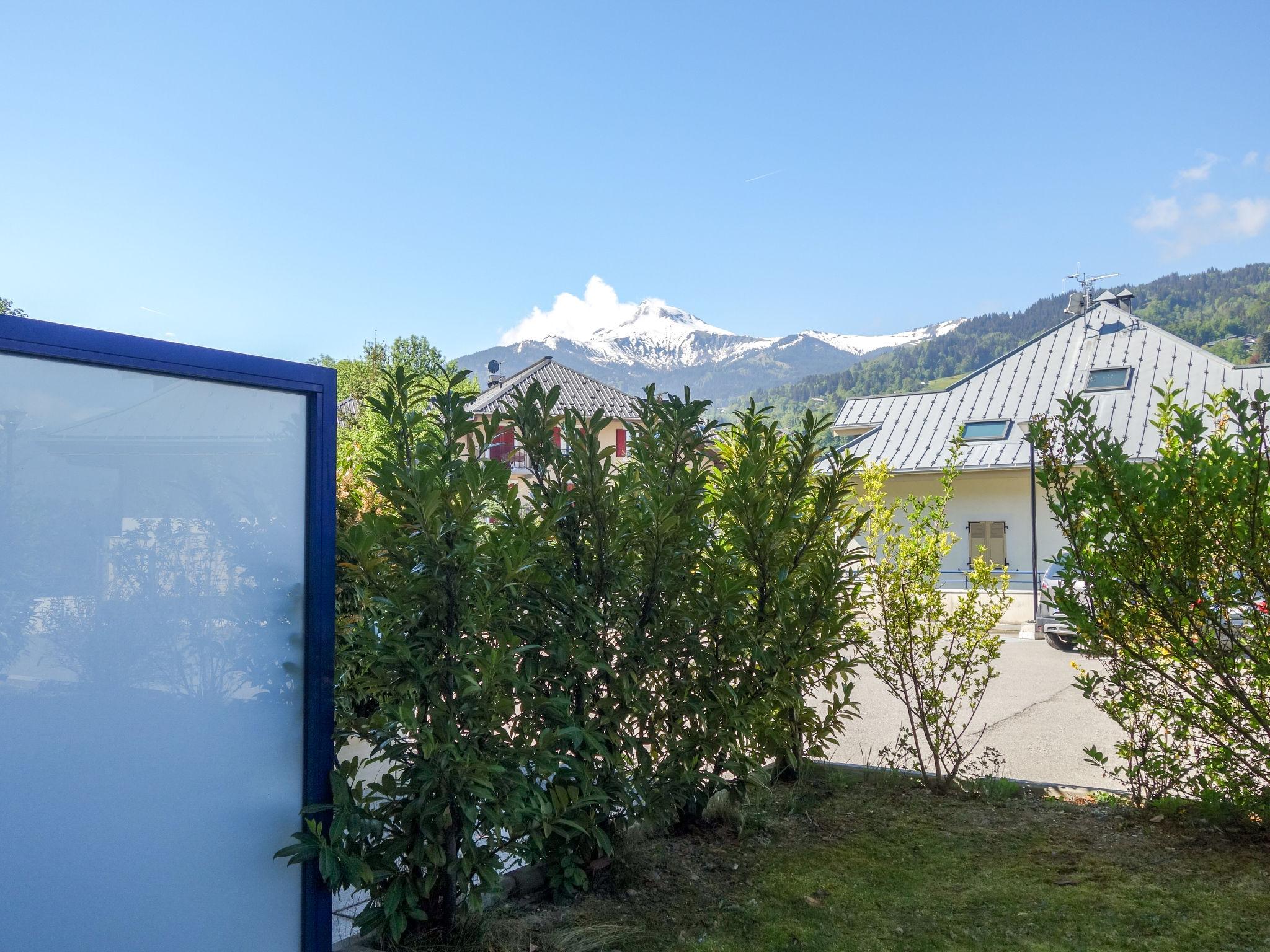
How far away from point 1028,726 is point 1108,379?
67.6ft

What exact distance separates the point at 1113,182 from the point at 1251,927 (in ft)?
288

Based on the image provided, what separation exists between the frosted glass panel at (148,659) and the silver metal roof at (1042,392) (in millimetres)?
21636

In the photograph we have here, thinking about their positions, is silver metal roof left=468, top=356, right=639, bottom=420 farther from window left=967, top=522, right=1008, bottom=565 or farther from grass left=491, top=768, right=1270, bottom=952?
grass left=491, top=768, right=1270, bottom=952

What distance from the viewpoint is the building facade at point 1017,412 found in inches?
906

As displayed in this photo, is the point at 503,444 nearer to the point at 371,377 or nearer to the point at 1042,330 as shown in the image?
the point at 371,377

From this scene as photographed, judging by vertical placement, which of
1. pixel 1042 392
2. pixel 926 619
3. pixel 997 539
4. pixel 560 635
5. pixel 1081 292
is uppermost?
pixel 1081 292

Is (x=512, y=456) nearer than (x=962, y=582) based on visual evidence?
Yes

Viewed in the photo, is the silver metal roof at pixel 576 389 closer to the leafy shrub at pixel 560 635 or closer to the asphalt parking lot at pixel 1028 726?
the asphalt parking lot at pixel 1028 726

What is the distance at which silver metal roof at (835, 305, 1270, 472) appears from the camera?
23266 mm

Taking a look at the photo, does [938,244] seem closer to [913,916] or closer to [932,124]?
[932,124]

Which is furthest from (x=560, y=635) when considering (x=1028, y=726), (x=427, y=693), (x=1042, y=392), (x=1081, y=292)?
(x=1081, y=292)

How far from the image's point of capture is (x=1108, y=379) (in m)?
25.2

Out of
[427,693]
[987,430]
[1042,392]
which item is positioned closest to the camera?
[427,693]

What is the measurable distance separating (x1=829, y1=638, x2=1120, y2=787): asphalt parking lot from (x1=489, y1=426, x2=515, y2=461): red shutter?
8.62 ft
